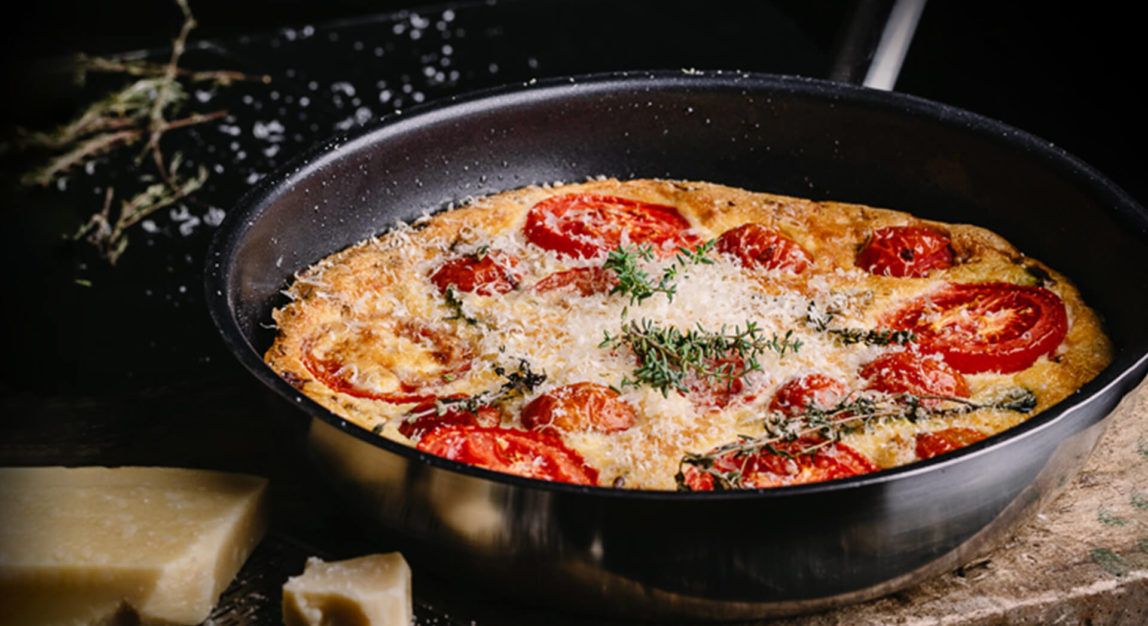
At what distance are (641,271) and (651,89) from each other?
2.59ft

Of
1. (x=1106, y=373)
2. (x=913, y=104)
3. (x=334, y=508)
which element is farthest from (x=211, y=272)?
(x=913, y=104)

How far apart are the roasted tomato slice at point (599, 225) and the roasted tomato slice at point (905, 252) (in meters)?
0.50

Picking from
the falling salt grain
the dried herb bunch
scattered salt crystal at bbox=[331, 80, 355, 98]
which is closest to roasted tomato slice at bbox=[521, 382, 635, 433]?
the dried herb bunch

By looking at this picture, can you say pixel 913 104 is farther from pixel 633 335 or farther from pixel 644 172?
pixel 633 335

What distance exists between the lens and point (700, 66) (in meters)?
4.89

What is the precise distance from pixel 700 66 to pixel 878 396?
2.80 metres

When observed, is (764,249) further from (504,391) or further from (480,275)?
(504,391)

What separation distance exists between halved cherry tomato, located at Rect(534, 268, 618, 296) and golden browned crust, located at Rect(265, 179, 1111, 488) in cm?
5

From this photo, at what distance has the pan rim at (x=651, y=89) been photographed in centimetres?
176

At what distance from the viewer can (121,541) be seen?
2045mm

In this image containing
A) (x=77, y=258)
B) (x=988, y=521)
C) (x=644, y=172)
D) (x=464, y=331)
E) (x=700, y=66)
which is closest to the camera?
(x=988, y=521)

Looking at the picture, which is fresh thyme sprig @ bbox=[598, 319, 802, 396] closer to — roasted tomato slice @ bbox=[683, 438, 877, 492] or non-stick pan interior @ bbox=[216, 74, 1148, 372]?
roasted tomato slice @ bbox=[683, 438, 877, 492]

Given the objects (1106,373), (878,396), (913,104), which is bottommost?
(878,396)

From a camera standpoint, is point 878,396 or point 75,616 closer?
point 75,616
